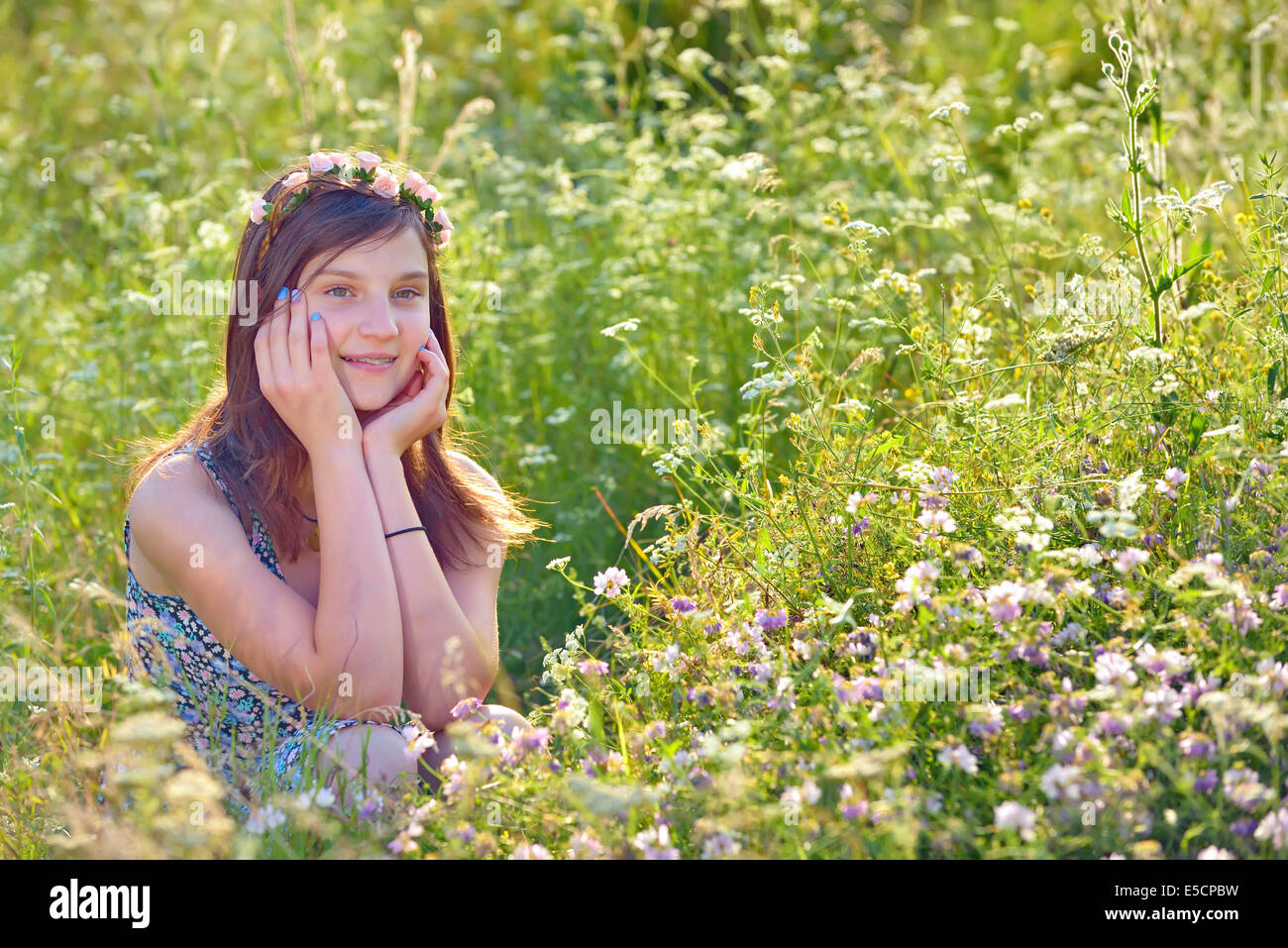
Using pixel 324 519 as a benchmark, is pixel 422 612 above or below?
below

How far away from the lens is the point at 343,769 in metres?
2.27

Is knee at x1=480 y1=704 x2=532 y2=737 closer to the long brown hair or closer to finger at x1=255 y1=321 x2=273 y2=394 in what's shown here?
the long brown hair

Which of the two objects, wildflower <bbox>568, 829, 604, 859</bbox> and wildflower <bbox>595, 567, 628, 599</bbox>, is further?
wildflower <bbox>595, 567, 628, 599</bbox>

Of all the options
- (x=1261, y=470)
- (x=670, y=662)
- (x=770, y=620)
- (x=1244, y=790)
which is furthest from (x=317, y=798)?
(x=1261, y=470)

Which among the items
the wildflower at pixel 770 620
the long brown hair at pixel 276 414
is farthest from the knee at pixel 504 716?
the wildflower at pixel 770 620

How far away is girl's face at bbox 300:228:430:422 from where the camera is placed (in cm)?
283

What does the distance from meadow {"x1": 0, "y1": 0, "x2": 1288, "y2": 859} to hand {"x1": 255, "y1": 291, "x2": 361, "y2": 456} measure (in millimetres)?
590

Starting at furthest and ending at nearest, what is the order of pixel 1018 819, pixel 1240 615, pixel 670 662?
pixel 670 662
pixel 1240 615
pixel 1018 819

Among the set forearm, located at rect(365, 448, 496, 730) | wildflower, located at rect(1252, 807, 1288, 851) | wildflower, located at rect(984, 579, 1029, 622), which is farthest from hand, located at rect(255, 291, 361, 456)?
wildflower, located at rect(1252, 807, 1288, 851)

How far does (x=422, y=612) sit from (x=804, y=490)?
92 centimetres

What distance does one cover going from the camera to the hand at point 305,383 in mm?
2754

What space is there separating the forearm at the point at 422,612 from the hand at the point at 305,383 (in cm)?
14

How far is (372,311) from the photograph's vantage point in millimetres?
2842

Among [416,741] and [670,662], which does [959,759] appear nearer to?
[670,662]
